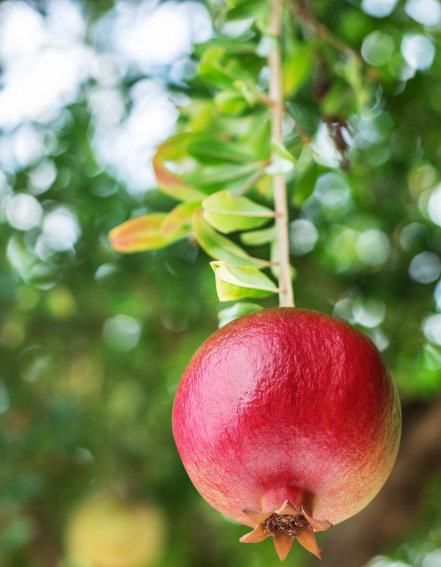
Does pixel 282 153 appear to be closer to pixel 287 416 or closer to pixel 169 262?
pixel 287 416

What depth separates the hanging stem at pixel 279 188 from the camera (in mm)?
712

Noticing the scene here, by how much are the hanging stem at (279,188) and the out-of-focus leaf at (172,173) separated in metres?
0.12

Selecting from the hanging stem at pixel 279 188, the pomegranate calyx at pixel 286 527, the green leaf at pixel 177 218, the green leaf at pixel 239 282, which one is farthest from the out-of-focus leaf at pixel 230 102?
the pomegranate calyx at pixel 286 527

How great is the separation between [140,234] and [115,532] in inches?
95.7

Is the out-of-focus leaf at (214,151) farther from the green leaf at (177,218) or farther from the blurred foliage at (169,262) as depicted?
the blurred foliage at (169,262)

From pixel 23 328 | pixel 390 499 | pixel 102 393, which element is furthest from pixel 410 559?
pixel 23 328

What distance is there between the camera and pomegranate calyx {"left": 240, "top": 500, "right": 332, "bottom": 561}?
595mm

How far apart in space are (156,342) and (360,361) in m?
1.92

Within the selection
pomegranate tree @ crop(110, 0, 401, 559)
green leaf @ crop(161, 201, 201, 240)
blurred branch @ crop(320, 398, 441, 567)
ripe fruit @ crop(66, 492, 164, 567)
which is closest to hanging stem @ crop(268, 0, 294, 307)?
pomegranate tree @ crop(110, 0, 401, 559)

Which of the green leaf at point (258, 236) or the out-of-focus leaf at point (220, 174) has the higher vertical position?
the out-of-focus leaf at point (220, 174)

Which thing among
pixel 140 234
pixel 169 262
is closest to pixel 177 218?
pixel 140 234

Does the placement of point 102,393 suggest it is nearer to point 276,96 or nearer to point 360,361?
point 276,96

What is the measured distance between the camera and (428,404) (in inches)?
98.0

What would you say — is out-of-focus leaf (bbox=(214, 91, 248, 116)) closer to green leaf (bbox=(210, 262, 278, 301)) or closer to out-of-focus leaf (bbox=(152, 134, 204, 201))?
out-of-focus leaf (bbox=(152, 134, 204, 201))
